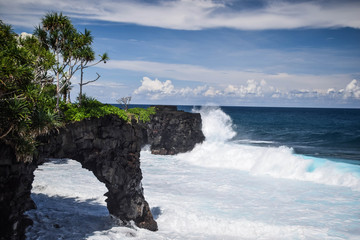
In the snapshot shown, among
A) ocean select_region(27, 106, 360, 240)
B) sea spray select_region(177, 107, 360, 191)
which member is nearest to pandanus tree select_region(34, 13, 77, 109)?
ocean select_region(27, 106, 360, 240)

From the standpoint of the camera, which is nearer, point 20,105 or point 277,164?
point 20,105

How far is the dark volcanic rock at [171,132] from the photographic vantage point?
142 ft

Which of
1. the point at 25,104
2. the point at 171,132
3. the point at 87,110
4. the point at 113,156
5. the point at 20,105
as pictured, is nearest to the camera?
the point at 20,105

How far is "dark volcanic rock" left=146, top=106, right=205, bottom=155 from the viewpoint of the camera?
43219 mm

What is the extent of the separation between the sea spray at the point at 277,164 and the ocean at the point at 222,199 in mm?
101

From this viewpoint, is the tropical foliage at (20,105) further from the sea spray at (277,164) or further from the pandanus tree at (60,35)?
the sea spray at (277,164)

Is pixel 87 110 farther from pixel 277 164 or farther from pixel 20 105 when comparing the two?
pixel 277 164

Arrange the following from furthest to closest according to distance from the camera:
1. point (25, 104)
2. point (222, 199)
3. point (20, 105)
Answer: point (222, 199), point (25, 104), point (20, 105)

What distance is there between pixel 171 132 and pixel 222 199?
22360mm

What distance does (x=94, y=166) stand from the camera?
1499 cm

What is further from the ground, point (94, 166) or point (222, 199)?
point (94, 166)

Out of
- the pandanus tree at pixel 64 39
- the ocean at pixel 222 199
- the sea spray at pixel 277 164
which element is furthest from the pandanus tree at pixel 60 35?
the sea spray at pixel 277 164

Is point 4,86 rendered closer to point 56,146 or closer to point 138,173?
point 56,146

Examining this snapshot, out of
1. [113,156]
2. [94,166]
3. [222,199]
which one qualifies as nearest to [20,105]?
[94,166]
